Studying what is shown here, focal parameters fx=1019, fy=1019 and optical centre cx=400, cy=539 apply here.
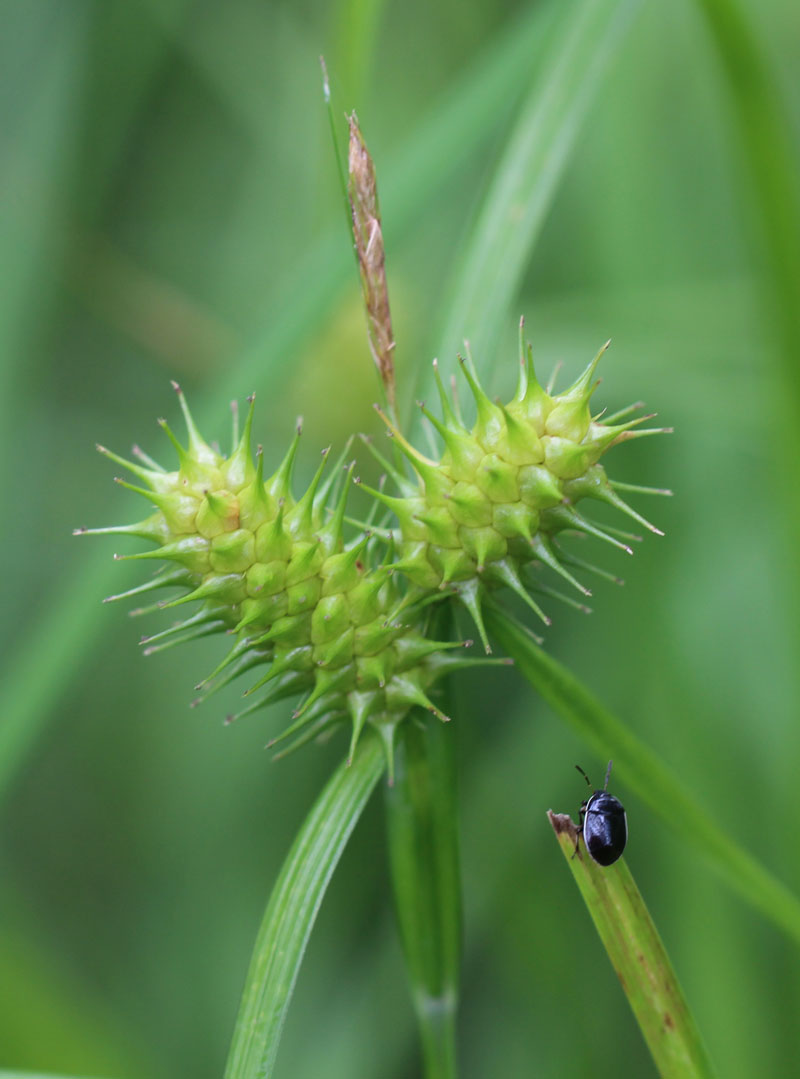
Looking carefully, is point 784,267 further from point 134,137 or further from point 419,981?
point 134,137

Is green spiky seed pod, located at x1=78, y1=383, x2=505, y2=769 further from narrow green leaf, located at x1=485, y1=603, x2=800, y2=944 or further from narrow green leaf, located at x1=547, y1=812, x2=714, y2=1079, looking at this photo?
narrow green leaf, located at x1=547, y1=812, x2=714, y2=1079

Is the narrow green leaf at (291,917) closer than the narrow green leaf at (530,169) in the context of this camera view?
Yes

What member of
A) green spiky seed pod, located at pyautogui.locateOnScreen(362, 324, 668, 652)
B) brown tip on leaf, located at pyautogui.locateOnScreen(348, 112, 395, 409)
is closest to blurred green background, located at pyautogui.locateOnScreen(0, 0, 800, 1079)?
brown tip on leaf, located at pyautogui.locateOnScreen(348, 112, 395, 409)

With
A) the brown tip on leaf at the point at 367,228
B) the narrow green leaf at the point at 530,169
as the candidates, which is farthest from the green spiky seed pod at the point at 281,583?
the narrow green leaf at the point at 530,169

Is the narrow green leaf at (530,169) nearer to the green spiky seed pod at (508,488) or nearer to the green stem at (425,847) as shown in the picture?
the green spiky seed pod at (508,488)

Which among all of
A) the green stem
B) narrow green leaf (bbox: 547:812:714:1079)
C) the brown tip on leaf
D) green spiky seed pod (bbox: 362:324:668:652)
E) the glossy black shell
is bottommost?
narrow green leaf (bbox: 547:812:714:1079)

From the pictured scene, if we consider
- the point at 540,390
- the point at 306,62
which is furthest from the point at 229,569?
the point at 306,62

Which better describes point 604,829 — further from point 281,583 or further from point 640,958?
point 281,583
